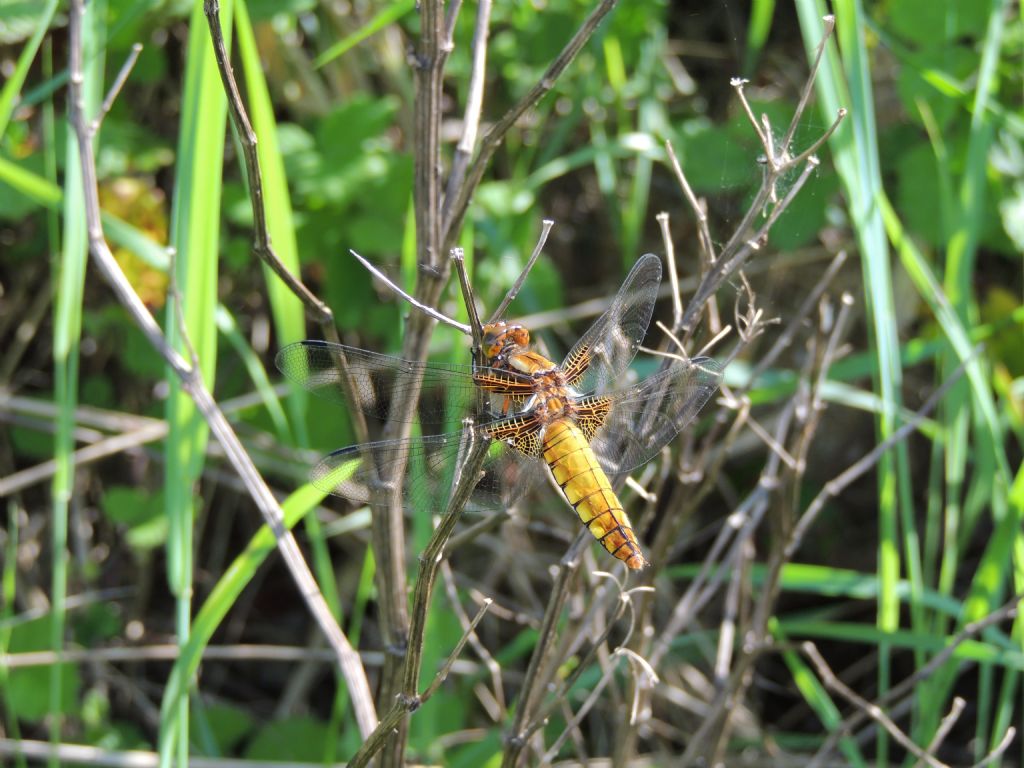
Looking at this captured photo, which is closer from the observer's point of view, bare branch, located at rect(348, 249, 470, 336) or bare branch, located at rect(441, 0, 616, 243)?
bare branch, located at rect(348, 249, 470, 336)

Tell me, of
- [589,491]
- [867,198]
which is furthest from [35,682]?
[867,198]

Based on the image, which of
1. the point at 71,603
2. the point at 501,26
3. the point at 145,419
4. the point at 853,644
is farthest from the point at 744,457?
the point at 71,603

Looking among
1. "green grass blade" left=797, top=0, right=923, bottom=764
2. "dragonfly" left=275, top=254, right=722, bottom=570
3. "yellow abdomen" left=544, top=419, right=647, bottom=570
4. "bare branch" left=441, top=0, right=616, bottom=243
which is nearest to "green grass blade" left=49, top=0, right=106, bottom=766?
"dragonfly" left=275, top=254, right=722, bottom=570


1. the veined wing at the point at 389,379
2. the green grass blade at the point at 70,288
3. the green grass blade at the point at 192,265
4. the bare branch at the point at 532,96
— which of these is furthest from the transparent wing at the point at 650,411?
the green grass blade at the point at 70,288

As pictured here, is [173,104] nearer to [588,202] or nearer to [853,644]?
[588,202]

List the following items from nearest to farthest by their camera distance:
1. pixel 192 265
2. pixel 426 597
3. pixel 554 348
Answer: pixel 426 597
pixel 192 265
pixel 554 348

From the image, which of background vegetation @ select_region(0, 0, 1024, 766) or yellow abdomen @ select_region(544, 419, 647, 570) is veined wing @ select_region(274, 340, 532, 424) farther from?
background vegetation @ select_region(0, 0, 1024, 766)

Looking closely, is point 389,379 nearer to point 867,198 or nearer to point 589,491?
point 589,491
